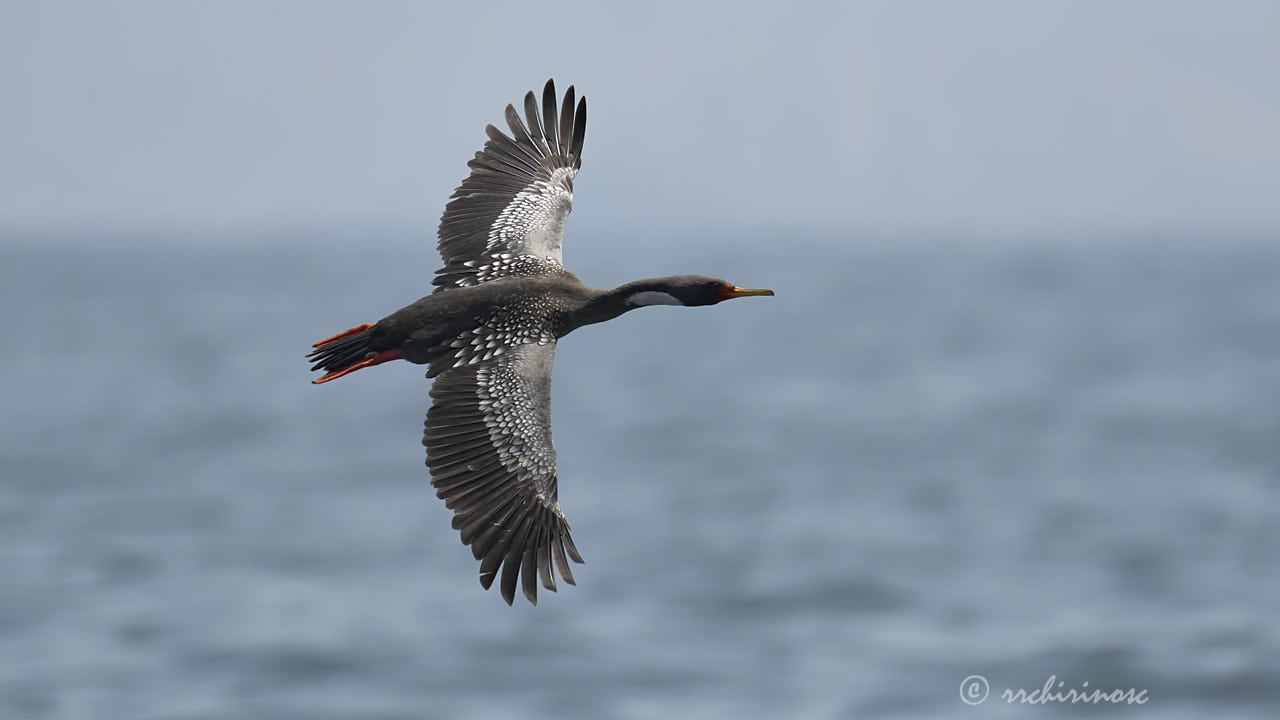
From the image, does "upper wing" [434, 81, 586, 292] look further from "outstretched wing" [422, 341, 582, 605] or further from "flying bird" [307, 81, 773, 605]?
"outstretched wing" [422, 341, 582, 605]

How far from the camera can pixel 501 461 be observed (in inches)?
652

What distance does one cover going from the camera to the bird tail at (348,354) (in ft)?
54.7

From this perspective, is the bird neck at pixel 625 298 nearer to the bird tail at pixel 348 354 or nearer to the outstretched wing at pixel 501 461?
the outstretched wing at pixel 501 461

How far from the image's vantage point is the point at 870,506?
64.1 m

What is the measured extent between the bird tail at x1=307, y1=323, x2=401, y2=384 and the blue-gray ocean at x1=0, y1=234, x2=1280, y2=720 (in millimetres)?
21991

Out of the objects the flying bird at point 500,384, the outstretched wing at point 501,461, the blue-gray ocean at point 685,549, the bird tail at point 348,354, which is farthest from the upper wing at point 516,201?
the blue-gray ocean at point 685,549

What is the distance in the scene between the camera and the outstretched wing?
54.0 ft

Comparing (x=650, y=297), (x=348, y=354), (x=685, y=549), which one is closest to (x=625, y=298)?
(x=650, y=297)

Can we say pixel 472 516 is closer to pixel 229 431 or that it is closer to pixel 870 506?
pixel 870 506

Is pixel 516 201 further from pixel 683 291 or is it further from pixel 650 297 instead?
pixel 683 291

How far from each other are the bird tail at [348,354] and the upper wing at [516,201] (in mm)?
1333

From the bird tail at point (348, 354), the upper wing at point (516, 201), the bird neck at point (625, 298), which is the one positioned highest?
the upper wing at point (516, 201)

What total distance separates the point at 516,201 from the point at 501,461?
3531 millimetres

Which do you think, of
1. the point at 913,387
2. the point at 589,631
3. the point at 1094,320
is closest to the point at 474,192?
the point at 589,631
